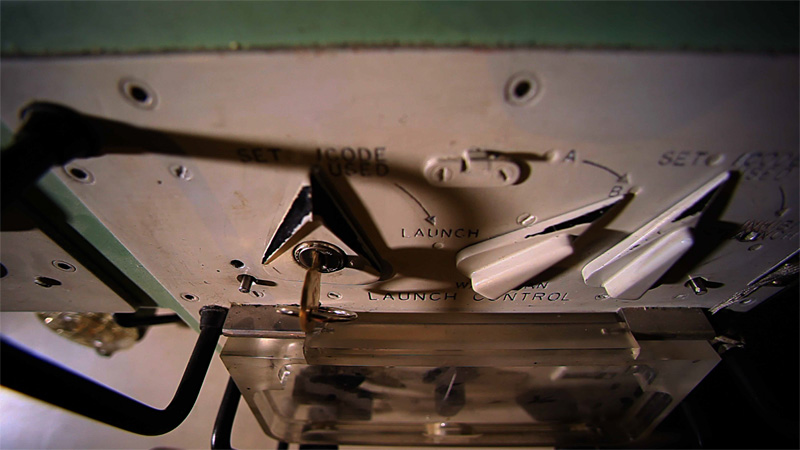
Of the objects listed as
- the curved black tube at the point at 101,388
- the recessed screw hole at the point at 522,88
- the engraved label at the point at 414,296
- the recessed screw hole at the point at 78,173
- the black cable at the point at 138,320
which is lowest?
the curved black tube at the point at 101,388

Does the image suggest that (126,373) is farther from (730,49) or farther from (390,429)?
(730,49)

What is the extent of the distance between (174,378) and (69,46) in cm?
73

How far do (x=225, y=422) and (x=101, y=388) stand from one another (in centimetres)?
26

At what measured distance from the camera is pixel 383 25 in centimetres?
24

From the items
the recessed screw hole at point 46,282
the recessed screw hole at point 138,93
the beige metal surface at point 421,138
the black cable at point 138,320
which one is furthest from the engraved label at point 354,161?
the black cable at point 138,320

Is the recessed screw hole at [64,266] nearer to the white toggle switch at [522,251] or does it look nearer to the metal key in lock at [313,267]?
the metal key in lock at [313,267]

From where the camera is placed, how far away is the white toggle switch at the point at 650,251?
0.31m

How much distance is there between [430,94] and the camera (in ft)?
0.80

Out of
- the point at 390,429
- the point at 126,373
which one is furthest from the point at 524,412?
the point at 126,373

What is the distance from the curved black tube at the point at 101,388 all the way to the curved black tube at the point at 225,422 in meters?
0.13

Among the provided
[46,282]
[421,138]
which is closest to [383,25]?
[421,138]

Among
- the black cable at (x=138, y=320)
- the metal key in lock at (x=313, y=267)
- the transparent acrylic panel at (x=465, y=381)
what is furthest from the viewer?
the black cable at (x=138, y=320)

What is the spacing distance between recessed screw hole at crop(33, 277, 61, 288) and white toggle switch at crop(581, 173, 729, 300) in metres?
0.52

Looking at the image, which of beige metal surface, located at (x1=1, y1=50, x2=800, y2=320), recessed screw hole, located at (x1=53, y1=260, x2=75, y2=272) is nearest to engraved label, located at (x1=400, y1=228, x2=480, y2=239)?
beige metal surface, located at (x1=1, y1=50, x2=800, y2=320)
